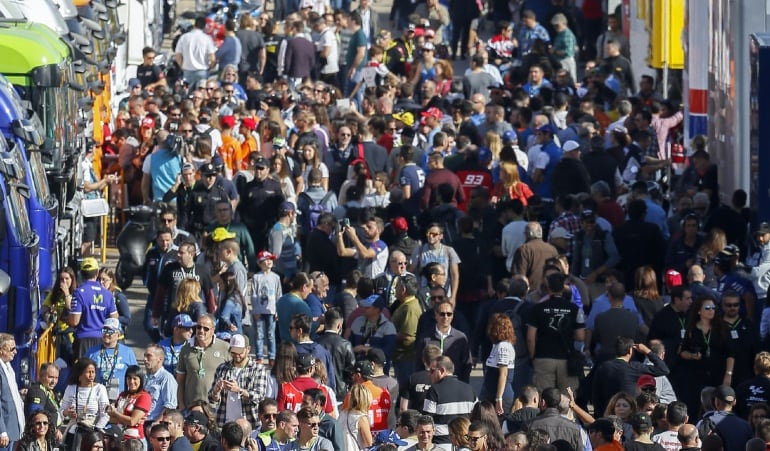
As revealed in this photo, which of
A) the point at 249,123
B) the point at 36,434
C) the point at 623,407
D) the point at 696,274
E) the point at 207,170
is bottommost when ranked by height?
the point at 623,407

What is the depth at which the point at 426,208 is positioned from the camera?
67.9 feet

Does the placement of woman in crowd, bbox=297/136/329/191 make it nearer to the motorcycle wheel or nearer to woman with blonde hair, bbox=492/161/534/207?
woman with blonde hair, bbox=492/161/534/207

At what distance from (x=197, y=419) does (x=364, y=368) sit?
4.21ft

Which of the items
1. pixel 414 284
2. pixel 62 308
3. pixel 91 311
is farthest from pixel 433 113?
pixel 91 311

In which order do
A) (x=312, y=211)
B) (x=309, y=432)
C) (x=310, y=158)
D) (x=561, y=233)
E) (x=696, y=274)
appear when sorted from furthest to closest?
(x=310, y=158), (x=312, y=211), (x=561, y=233), (x=696, y=274), (x=309, y=432)

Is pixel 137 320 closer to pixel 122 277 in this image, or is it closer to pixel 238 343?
pixel 122 277

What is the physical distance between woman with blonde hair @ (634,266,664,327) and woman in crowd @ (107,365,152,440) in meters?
4.21

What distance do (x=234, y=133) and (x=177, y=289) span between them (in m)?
6.67

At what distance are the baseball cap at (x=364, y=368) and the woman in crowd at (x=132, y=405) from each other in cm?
146

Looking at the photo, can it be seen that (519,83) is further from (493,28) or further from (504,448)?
→ (504,448)

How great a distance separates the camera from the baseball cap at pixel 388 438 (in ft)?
45.6

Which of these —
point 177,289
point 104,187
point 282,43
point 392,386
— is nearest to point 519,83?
point 282,43

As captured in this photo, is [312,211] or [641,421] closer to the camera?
[641,421]

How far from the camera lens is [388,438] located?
14.1m
